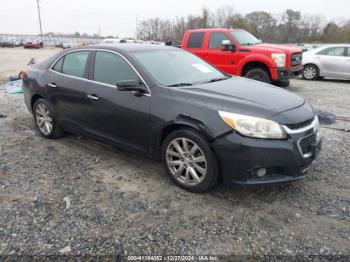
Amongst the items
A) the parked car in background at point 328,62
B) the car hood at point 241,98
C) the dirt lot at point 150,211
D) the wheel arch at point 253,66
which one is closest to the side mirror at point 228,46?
the wheel arch at point 253,66

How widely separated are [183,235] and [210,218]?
38 centimetres

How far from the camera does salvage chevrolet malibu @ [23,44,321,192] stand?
124 inches

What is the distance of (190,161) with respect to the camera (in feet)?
11.6

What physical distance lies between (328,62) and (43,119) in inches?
424

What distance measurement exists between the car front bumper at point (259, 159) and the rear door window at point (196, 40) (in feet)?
24.8

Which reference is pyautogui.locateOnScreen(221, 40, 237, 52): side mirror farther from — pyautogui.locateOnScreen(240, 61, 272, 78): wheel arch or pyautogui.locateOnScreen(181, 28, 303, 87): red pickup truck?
pyautogui.locateOnScreen(240, 61, 272, 78): wheel arch

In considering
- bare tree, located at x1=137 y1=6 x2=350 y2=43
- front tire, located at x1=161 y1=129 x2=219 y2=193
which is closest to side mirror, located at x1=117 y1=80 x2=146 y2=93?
front tire, located at x1=161 y1=129 x2=219 y2=193

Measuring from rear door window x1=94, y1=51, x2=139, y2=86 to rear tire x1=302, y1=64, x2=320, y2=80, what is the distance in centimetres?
1051

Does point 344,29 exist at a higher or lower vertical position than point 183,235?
higher

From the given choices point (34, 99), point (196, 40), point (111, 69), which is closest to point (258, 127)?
point (111, 69)

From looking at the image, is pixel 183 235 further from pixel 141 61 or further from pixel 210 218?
pixel 141 61

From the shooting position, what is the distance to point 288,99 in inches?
146

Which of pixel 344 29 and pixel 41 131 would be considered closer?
pixel 41 131

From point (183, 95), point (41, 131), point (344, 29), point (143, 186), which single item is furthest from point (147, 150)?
point (344, 29)
